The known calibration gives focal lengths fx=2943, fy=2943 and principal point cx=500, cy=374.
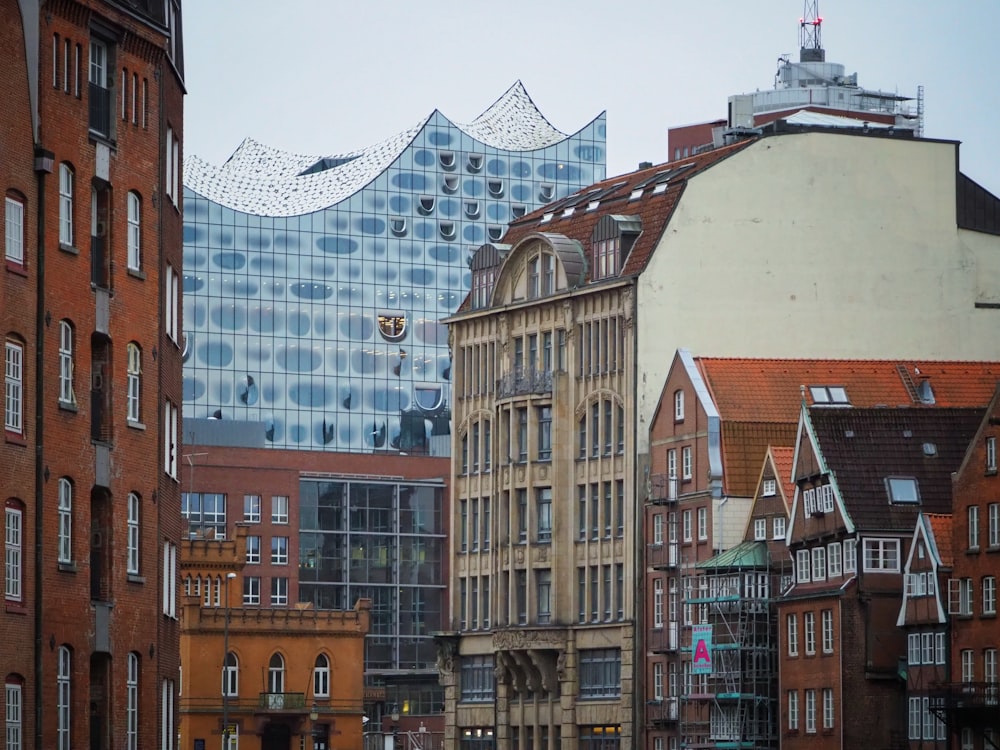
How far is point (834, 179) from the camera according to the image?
134125mm

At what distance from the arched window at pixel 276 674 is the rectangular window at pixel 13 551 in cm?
10757

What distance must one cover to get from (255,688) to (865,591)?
2811 inches

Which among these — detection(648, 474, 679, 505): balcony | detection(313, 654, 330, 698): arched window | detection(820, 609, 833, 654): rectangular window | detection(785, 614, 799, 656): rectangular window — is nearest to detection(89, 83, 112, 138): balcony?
detection(820, 609, 833, 654): rectangular window

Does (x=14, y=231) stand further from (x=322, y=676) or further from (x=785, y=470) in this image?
(x=322, y=676)

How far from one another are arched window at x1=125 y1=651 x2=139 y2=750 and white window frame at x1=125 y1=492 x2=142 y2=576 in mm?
2188

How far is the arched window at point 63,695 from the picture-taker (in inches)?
2692

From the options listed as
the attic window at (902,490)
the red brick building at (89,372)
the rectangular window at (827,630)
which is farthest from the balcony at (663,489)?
the red brick building at (89,372)

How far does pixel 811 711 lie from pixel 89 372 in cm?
4733

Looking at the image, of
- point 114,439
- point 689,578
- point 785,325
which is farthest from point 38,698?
point 785,325

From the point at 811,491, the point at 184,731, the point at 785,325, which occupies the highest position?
the point at 785,325

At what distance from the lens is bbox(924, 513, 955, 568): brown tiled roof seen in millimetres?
104688

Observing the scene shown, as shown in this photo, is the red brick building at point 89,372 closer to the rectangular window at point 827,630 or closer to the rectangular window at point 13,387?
the rectangular window at point 13,387

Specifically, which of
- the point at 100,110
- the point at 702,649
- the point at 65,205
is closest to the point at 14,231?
the point at 65,205

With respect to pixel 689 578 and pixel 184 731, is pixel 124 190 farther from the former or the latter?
pixel 184 731
